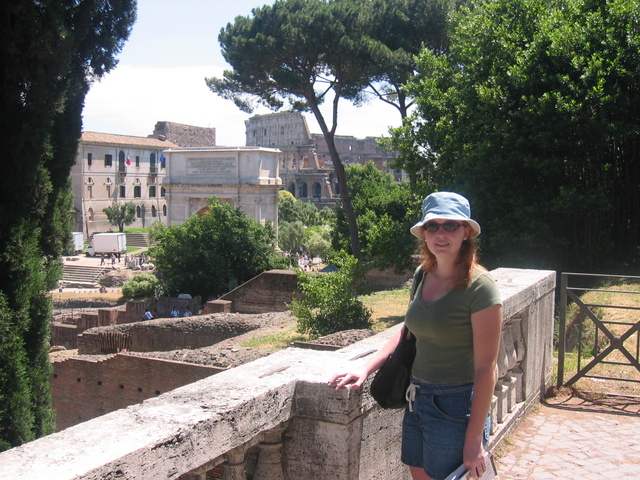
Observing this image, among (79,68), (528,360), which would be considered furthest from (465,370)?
(79,68)

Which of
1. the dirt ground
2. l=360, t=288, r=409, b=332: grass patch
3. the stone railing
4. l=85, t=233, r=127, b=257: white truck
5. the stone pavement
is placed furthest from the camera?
l=85, t=233, r=127, b=257: white truck

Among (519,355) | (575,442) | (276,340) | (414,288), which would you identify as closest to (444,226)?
(414,288)

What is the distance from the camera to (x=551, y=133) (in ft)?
34.0

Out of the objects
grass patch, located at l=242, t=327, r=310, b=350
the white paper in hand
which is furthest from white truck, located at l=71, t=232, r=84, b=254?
the white paper in hand

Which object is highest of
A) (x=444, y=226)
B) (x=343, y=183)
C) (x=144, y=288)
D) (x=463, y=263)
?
(x=343, y=183)

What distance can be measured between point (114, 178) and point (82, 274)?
18269 millimetres

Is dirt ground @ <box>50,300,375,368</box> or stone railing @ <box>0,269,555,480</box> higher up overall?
stone railing @ <box>0,269,555,480</box>

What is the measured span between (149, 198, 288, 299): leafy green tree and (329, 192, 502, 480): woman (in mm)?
19233

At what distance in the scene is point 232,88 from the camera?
2164cm

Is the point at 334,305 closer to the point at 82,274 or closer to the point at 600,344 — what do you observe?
the point at 600,344

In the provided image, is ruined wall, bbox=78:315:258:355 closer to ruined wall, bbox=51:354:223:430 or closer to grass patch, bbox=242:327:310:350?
grass patch, bbox=242:327:310:350

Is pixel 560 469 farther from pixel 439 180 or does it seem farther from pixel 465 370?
pixel 439 180

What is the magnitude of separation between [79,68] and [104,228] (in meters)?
41.0

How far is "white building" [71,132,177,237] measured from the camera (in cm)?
4662
